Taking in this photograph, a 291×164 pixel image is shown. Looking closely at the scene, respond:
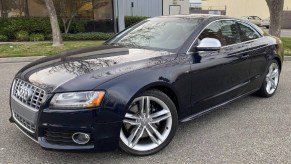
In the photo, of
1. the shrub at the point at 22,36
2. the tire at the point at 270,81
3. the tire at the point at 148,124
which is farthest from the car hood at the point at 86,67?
the shrub at the point at 22,36

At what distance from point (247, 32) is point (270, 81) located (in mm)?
1091

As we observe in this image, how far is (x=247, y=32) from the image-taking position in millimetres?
4797

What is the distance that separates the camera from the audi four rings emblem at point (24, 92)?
9.72 ft

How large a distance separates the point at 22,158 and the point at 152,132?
1.39 m

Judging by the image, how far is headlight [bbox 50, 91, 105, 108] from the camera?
2.73 metres

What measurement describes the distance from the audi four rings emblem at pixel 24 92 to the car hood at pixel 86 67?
0.30ft

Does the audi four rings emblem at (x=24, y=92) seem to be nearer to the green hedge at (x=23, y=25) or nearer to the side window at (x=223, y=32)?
→ the side window at (x=223, y=32)

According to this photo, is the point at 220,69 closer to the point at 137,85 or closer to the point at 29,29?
the point at 137,85

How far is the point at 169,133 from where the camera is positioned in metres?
3.33

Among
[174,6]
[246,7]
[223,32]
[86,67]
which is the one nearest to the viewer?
[86,67]

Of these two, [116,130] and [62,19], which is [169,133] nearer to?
[116,130]

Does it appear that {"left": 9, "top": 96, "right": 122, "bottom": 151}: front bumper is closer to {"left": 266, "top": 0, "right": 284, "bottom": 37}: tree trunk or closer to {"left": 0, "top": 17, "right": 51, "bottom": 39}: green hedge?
{"left": 266, "top": 0, "right": 284, "bottom": 37}: tree trunk

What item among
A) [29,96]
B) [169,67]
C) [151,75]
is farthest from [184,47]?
[29,96]

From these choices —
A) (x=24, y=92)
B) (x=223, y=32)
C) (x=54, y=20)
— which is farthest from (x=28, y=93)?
(x=54, y=20)
